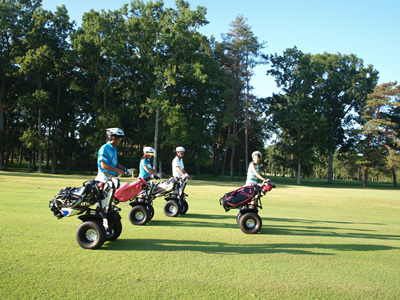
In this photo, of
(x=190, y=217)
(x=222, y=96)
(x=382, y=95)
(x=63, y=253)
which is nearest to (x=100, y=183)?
(x=63, y=253)

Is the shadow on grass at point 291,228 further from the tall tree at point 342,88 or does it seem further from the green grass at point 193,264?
the tall tree at point 342,88

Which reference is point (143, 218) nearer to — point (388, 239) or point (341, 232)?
point (341, 232)

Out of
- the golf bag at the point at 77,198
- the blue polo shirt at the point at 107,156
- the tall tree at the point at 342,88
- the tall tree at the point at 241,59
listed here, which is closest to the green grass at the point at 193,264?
the golf bag at the point at 77,198

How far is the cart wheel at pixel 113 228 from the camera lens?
627 cm

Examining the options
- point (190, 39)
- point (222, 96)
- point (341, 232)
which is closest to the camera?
point (341, 232)

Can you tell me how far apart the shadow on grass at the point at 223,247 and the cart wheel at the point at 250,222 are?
1.03m

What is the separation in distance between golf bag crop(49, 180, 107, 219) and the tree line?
116 feet

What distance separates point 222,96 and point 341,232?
131 ft

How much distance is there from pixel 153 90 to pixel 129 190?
35.9 metres

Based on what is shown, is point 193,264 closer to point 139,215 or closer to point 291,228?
point 139,215

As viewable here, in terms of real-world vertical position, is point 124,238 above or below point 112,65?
below

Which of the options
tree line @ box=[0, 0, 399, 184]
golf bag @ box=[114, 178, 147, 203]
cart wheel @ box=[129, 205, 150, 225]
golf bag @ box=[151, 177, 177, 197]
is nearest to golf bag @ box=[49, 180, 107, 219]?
golf bag @ box=[114, 178, 147, 203]

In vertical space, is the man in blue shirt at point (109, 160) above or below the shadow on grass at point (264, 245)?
above

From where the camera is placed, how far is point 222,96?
4766 cm
